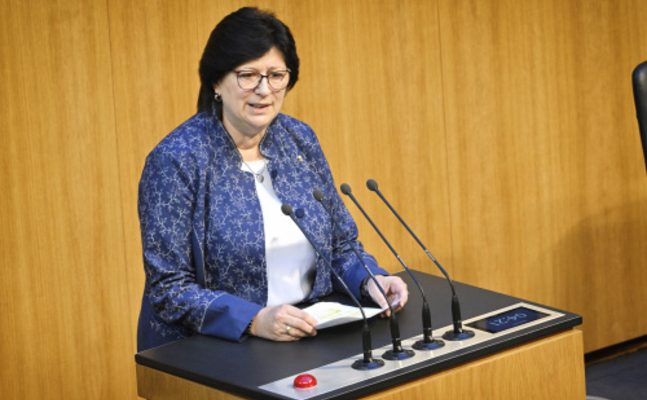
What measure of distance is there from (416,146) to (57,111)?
1662 millimetres

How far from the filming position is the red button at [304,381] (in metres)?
2.05

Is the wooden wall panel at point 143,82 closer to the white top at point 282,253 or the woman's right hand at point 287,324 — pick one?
the white top at point 282,253

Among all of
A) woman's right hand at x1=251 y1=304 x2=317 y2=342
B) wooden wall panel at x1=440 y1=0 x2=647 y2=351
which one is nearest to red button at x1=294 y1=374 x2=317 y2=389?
woman's right hand at x1=251 y1=304 x2=317 y2=342

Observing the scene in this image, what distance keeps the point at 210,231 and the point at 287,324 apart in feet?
1.18

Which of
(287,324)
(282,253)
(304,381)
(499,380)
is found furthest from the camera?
(282,253)

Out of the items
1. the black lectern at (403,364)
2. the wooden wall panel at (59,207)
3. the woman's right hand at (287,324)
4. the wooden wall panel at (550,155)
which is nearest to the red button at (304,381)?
the black lectern at (403,364)

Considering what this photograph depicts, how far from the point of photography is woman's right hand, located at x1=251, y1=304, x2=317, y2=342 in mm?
2398

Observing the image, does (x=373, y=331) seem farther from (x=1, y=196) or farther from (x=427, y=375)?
Answer: (x=1, y=196)

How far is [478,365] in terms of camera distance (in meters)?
2.25

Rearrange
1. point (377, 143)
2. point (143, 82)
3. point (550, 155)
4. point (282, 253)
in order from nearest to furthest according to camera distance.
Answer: point (282, 253), point (143, 82), point (377, 143), point (550, 155)

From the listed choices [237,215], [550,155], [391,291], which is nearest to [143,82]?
[237,215]

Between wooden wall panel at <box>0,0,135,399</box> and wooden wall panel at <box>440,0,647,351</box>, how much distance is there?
5.53 ft

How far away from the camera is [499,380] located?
2.30m

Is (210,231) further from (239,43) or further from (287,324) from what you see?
(239,43)
